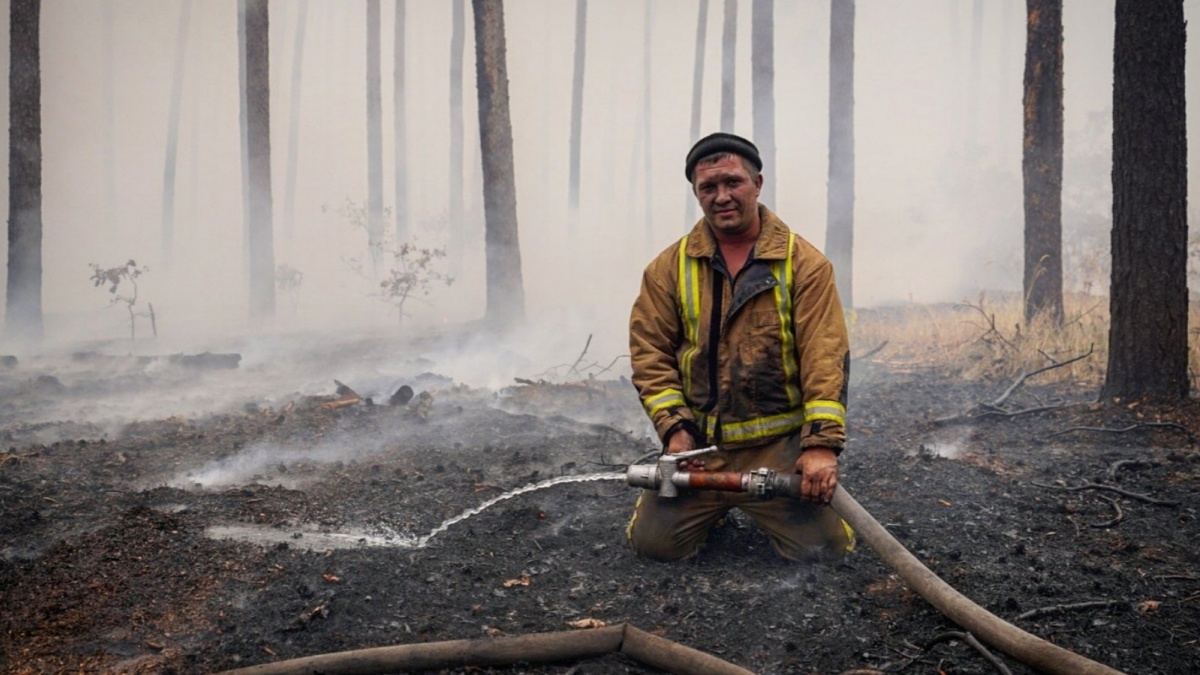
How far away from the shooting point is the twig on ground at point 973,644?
8.39ft

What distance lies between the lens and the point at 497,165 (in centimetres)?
1195

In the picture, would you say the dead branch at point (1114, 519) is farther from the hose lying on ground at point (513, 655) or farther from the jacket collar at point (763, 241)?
the hose lying on ground at point (513, 655)

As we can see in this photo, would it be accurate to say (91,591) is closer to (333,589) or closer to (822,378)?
(333,589)

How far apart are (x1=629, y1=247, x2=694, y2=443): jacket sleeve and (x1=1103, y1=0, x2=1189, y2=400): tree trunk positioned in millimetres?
3913

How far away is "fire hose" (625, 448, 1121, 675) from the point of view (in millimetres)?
2416

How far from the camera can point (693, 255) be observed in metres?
3.60

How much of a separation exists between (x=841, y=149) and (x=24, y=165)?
44.2ft

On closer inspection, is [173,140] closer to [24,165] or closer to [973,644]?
[24,165]

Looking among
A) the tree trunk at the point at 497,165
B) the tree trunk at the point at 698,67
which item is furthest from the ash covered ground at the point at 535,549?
the tree trunk at the point at 698,67

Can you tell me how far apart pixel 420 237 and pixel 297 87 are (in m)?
9.84

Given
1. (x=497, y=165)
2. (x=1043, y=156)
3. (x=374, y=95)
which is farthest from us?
(x=374, y=95)

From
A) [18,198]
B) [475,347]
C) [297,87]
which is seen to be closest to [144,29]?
[297,87]

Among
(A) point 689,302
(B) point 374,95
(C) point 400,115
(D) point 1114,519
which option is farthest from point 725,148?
(C) point 400,115

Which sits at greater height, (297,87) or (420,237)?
(297,87)
